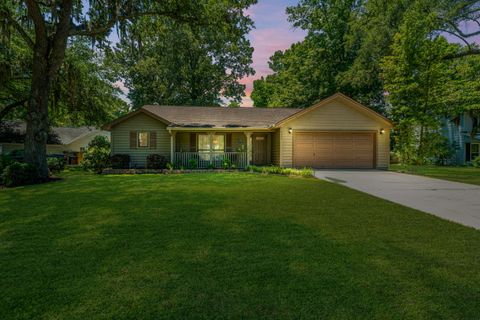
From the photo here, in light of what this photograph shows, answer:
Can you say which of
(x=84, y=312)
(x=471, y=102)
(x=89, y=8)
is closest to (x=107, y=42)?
(x=89, y=8)

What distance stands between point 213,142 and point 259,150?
3.33 meters

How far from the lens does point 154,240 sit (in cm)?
430

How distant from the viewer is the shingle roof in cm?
1786

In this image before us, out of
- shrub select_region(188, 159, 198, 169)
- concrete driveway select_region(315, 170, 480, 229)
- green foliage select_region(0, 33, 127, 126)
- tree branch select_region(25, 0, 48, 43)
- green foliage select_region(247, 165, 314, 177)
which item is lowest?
concrete driveway select_region(315, 170, 480, 229)

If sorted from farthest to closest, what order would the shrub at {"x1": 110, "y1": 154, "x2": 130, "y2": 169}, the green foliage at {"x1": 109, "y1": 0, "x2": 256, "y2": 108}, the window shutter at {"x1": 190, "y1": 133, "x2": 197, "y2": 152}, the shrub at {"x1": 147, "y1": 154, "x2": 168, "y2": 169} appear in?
1. the green foliage at {"x1": 109, "y1": 0, "x2": 256, "y2": 108}
2. the window shutter at {"x1": 190, "y1": 133, "x2": 197, "y2": 152}
3. the shrub at {"x1": 147, "y1": 154, "x2": 168, "y2": 169}
4. the shrub at {"x1": 110, "y1": 154, "x2": 130, "y2": 169}

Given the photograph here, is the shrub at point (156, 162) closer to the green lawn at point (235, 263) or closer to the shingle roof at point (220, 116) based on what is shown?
the shingle roof at point (220, 116)

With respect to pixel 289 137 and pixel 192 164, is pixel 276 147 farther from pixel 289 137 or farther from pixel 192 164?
pixel 192 164

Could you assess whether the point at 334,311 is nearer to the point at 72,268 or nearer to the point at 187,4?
the point at 72,268

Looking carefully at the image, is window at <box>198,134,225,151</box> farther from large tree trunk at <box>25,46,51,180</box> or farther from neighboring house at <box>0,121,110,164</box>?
neighboring house at <box>0,121,110,164</box>

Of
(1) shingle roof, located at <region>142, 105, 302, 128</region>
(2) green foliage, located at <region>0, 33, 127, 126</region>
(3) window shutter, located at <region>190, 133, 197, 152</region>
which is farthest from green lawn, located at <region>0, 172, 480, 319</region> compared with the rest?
(3) window shutter, located at <region>190, 133, 197, 152</region>

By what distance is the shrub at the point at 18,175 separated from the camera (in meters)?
10.6

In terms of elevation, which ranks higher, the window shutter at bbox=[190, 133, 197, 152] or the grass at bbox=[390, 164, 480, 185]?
the window shutter at bbox=[190, 133, 197, 152]

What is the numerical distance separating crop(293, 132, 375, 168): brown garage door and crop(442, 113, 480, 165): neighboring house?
44.8 ft

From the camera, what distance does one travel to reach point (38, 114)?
12219mm
